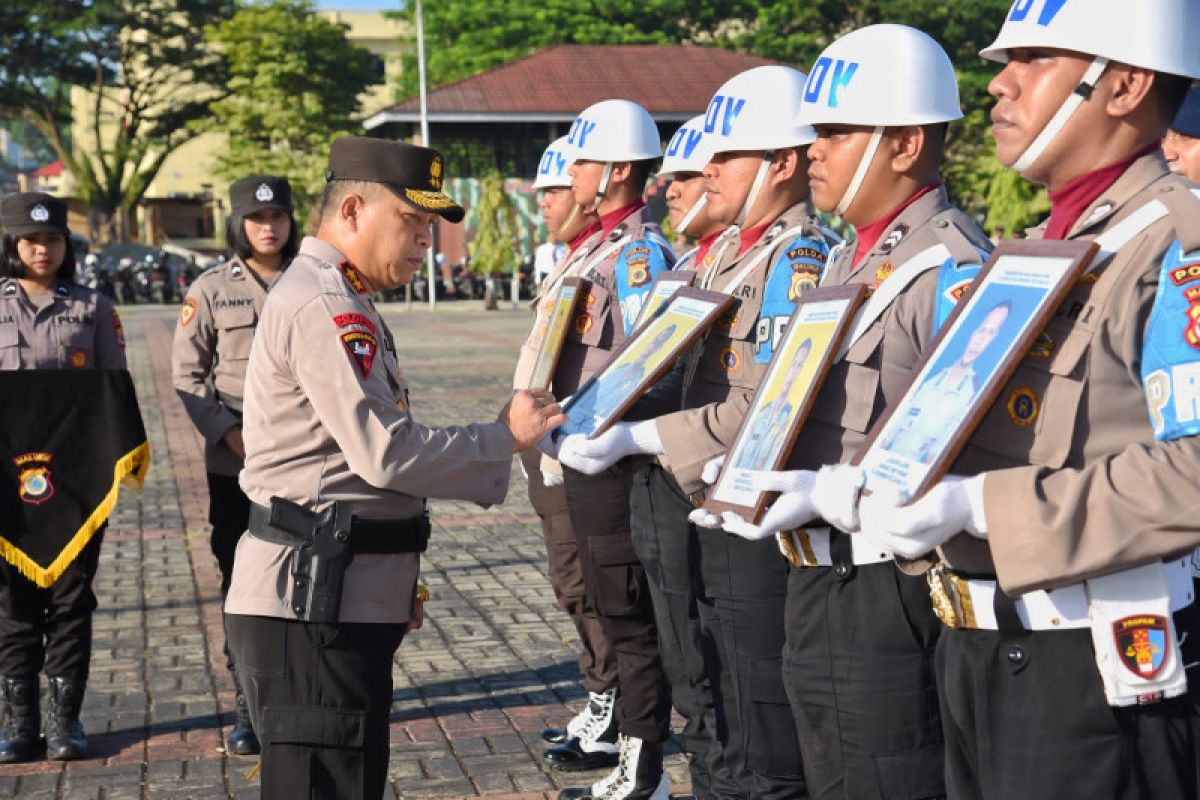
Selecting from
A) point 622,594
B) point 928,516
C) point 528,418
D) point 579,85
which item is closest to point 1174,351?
point 928,516

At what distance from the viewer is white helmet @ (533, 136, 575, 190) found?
20.0 feet

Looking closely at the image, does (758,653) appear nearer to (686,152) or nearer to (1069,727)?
(1069,727)

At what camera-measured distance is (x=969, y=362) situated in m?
2.54

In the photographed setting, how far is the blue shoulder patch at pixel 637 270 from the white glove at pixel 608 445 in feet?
3.54

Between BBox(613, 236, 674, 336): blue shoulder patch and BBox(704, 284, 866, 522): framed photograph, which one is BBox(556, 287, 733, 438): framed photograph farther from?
BBox(613, 236, 674, 336): blue shoulder patch

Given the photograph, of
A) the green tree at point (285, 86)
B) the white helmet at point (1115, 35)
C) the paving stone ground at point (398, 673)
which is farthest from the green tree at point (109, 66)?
the white helmet at point (1115, 35)

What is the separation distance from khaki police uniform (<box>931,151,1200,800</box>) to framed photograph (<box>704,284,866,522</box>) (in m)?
0.50

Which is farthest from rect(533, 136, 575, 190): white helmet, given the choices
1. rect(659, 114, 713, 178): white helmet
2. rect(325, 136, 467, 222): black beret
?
rect(325, 136, 467, 222): black beret

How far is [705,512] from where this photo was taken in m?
3.14

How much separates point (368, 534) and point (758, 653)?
116 centimetres

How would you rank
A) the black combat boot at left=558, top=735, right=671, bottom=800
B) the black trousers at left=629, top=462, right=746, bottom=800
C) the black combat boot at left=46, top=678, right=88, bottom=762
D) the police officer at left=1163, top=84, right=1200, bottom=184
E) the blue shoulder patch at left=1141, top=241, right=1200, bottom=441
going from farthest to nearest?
the black combat boot at left=46, top=678, right=88, bottom=762 → the black combat boot at left=558, top=735, right=671, bottom=800 → the black trousers at left=629, top=462, right=746, bottom=800 → the police officer at left=1163, top=84, right=1200, bottom=184 → the blue shoulder patch at left=1141, top=241, right=1200, bottom=441

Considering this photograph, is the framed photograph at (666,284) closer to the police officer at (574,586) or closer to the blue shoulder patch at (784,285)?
the blue shoulder patch at (784,285)

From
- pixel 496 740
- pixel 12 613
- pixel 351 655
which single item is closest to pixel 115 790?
pixel 12 613

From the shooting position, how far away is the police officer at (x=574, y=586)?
5660 mm
